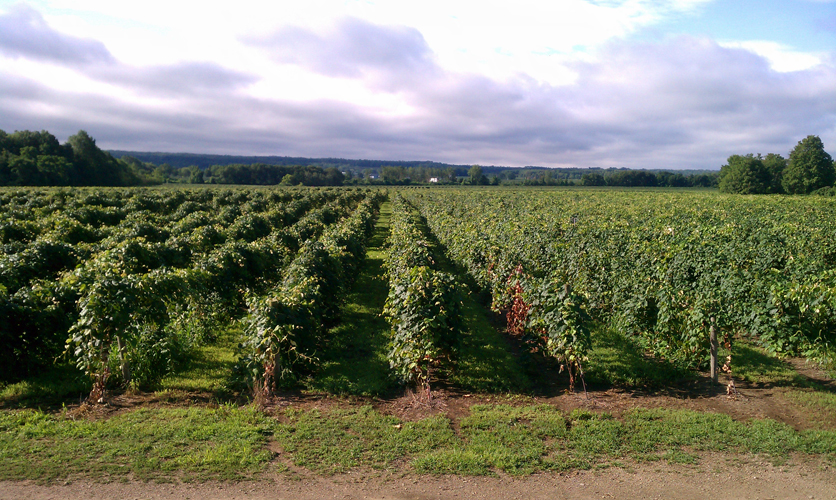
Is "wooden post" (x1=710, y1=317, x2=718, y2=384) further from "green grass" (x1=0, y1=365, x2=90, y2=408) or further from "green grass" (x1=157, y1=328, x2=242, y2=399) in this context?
"green grass" (x1=0, y1=365, x2=90, y2=408)

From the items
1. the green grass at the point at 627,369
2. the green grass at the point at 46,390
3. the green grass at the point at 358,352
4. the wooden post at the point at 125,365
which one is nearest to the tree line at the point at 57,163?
the green grass at the point at 358,352

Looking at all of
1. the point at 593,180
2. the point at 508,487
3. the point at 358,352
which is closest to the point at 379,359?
the point at 358,352

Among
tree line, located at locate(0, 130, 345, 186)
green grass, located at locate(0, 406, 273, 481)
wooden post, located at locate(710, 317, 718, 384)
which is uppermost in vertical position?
tree line, located at locate(0, 130, 345, 186)

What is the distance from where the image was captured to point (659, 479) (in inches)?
205

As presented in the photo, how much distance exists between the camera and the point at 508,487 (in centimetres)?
500

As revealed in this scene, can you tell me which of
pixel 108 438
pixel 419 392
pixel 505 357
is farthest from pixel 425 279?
pixel 108 438

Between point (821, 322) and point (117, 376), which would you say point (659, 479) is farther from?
point (117, 376)

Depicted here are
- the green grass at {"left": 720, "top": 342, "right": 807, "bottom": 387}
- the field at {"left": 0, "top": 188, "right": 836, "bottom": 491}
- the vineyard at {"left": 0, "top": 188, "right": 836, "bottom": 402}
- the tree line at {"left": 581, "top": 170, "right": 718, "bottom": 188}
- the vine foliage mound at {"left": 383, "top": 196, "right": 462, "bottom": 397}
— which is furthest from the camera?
the tree line at {"left": 581, "top": 170, "right": 718, "bottom": 188}

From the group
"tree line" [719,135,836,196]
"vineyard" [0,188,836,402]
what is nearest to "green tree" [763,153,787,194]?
"tree line" [719,135,836,196]

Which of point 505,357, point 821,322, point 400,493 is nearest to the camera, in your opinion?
point 400,493

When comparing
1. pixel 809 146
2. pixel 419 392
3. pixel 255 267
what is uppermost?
pixel 809 146

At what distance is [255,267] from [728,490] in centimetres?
1127

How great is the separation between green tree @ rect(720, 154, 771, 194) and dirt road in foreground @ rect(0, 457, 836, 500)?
94360mm

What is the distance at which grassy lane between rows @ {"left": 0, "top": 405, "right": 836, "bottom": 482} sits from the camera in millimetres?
5305
